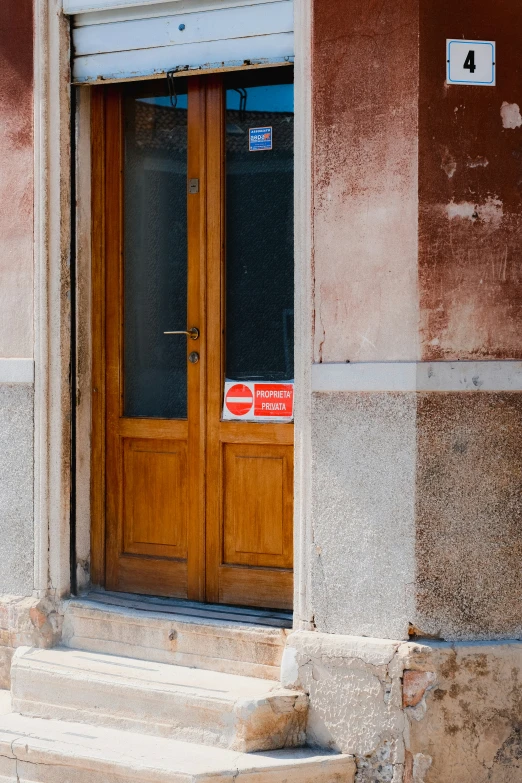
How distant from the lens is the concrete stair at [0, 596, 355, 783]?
439 cm

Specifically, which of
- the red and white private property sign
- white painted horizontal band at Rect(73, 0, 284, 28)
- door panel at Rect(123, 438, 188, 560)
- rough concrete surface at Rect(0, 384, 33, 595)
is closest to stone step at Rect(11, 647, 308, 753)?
rough concrete surface at Rect(0, 384, 33, 595)

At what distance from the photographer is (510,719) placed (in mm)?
4445

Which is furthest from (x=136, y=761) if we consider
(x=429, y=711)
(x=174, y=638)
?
(x=429, y=711)

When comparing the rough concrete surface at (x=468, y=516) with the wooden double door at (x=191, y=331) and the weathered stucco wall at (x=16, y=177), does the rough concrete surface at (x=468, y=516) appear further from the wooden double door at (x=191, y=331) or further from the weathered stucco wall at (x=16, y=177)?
the weathered stucco wall at (x=16, y=177)

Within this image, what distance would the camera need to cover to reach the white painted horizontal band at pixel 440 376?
4422 mm

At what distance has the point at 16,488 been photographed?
5387mm

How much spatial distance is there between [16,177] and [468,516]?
2.95 m

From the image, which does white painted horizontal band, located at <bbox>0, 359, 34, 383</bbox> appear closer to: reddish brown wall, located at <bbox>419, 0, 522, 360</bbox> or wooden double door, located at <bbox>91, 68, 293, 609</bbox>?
wooden double door, located at <bbox>91, 68, 293, 609</bbox>

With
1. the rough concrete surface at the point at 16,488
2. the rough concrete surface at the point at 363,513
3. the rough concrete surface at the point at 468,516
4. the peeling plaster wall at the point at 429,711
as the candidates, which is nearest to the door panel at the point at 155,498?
the rough concrete surface at the point at 16,488

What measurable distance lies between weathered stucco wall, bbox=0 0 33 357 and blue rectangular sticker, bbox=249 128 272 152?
3.89 feet

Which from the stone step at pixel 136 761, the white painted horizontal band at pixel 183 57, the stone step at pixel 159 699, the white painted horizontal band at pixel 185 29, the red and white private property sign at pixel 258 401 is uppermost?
the white painted horizontal band at pixel 185 29

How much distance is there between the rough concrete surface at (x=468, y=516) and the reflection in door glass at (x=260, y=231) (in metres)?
0.97

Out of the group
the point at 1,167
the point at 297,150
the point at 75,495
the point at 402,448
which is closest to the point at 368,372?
the point at 402,448

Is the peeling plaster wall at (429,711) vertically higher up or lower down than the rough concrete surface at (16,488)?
lower down
